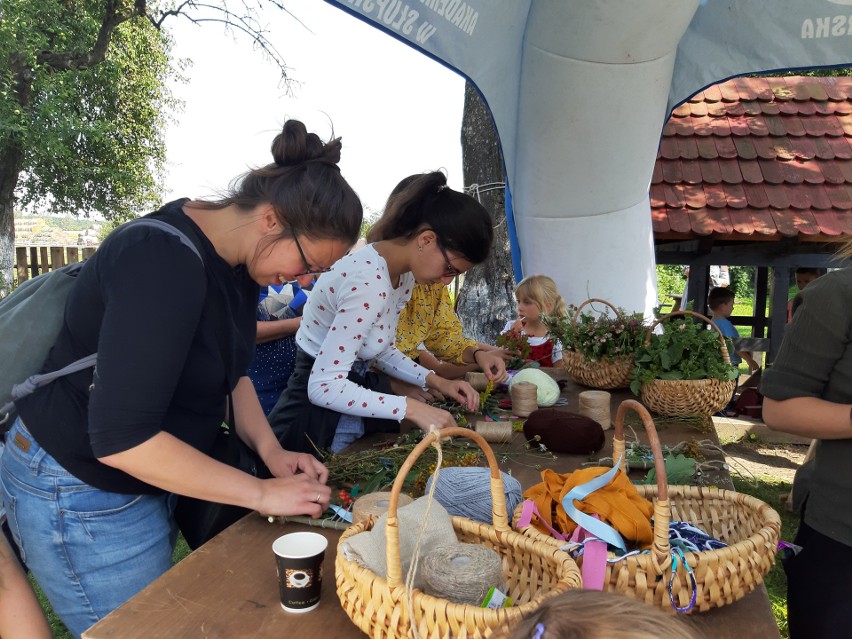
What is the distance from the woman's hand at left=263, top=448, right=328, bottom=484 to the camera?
1668 mm

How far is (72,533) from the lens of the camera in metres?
1.42

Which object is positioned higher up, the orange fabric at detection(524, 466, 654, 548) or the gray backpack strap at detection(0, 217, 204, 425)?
the gray backpack strap at detection(0, 217, 204, 425)

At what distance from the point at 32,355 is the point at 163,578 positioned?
573 millimetres

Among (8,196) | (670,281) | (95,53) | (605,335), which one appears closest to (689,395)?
(605,335)

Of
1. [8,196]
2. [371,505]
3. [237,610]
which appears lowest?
[237,610]

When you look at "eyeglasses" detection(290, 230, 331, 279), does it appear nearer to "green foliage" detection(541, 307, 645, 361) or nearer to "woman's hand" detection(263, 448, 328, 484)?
"woman's hand" detection(263, 448, 328, 484)

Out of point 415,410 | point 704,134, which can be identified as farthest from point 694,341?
point 704,134

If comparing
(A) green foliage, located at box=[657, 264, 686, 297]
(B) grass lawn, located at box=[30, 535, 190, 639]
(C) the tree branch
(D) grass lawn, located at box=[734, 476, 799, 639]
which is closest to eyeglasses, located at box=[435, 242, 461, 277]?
(D) grass lawn, located at box=[734, 476, 799, 639]

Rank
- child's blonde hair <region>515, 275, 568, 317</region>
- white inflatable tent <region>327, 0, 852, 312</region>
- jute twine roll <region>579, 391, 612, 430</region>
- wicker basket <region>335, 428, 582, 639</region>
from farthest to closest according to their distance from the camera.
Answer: child's blonde hair <region>515, 275, 568, 317</region> < white inflatable tent <region>327, 0, 852, 312</region> < jute twine roll <region>579, 391, 612, 430</region> < wicker basket <region>335, 428, 582, 639</region>

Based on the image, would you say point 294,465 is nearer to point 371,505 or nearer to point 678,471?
point 371,505

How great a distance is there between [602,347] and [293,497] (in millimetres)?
1910

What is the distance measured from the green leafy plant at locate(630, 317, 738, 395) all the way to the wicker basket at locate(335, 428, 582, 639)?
157 centimetres

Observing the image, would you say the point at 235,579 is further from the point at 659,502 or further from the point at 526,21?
the point at 526,21

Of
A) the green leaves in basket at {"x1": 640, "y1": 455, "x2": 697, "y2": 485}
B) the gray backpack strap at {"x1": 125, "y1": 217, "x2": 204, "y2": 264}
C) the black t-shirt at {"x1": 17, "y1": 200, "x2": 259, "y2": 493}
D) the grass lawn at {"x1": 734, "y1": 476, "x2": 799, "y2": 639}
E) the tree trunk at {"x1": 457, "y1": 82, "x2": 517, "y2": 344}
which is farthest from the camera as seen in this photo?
the tree trunk at {"x1": 457, "y1": 82, "x2": 517, "y2": 344}
